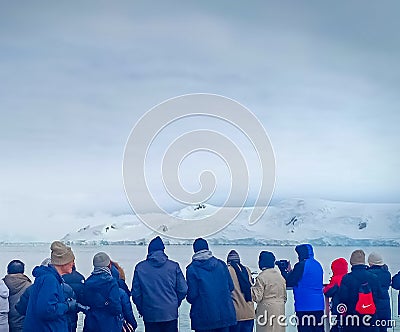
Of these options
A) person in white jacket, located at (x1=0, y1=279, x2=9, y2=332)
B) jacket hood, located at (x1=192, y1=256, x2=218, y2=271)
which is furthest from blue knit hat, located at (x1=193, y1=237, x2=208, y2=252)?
person in white jacket, located at (x1=0, y1=279, x2=9, y2=332)

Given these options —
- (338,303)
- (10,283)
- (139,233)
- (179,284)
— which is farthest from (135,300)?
(139,233)

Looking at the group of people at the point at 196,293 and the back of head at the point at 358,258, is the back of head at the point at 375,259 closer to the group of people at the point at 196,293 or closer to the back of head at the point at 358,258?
the group of people at the point at 196,293

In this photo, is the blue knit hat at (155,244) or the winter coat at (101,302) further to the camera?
the blue knit hat at (155,244)

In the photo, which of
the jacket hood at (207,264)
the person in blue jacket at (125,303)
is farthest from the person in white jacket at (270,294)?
the person in blue jacket at (125,303)

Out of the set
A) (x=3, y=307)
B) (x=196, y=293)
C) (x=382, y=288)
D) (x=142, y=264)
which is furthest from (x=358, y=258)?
(x=3, y=307)

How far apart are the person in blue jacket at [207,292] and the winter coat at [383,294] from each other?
60.5 inches

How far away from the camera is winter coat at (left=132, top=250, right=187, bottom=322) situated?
18.2 feet

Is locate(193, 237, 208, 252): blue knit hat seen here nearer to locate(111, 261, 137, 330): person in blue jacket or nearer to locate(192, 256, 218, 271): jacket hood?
locate(192, 256, 218, 271): jacket hood

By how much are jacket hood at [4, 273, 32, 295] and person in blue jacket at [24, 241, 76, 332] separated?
3.52ft

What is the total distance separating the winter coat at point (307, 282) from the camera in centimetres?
645

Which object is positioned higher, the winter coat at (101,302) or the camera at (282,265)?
the camera at (282,265)

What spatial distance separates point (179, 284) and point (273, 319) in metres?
1.25

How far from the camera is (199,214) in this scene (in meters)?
15.6

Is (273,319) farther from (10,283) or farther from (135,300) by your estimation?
(10,283)
